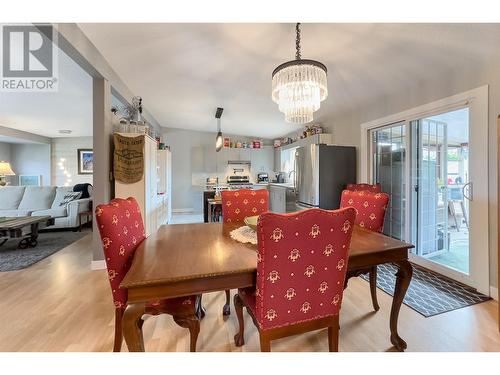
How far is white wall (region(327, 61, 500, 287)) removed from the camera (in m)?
2.10

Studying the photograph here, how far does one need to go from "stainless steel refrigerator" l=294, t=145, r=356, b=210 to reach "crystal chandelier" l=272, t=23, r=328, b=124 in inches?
68.8

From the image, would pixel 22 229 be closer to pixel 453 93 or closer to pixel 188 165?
pixel 188 165

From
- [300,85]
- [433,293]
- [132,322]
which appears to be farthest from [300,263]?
[433,293]

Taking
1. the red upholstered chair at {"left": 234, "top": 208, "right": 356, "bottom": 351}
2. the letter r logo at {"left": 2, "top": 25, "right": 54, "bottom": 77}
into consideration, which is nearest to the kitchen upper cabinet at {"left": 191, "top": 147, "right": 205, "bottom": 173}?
the letter r logo at {"left": 2, "top": 25, "right": 54, "bottom": 77}

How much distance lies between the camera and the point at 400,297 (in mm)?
1516

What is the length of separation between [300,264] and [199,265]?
469mm

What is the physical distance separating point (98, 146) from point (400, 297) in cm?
325

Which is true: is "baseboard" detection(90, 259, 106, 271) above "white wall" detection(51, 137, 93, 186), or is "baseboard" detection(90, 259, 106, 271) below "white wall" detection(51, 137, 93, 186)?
below

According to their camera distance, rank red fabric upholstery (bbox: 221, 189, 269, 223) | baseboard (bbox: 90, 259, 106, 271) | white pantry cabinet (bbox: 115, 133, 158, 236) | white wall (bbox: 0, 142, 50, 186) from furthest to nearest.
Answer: white wall (bbox: 0, 142, 50, 186) < white pantry cabinet (bbox: 115, 133, 158, 236) < baseboard (bbox: 90, 259, 106, 271) < red fabric upholstery (bbox: 221, 189, 269, 223)

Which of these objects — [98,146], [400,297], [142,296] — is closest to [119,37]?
[98,146]

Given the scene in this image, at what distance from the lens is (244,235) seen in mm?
1630

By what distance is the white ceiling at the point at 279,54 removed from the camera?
79.5 inches

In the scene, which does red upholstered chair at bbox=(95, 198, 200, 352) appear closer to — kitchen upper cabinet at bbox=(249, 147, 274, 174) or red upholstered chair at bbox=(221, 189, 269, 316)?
red upholstered chair at bbox=(221, 189, 269, 316)
